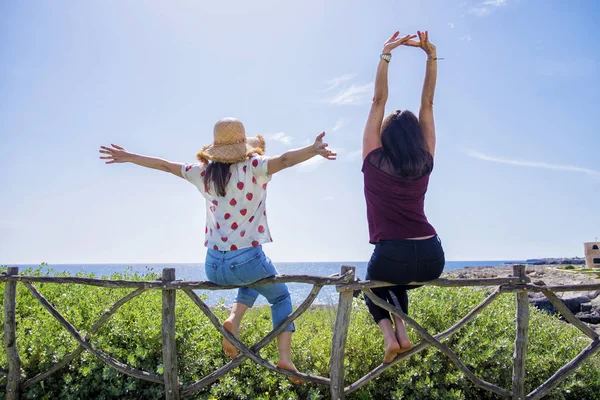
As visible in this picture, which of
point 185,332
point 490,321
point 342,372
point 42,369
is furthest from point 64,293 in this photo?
point 490,321

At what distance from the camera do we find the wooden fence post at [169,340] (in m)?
4.78

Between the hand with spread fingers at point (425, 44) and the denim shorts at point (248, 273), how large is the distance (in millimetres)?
2439

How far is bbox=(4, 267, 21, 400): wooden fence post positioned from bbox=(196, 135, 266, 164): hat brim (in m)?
2.66

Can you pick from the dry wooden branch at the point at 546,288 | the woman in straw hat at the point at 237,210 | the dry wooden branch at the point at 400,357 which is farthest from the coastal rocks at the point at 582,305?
the woman in straw hat at the point at 237,210

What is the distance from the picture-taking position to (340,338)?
175 inches

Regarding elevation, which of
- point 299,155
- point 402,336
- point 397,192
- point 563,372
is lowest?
point 563,372

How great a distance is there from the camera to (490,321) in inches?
233

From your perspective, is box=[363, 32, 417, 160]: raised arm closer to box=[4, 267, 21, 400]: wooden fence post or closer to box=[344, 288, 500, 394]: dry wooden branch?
box=[344, 288, 500, 394]: dry wooden branch

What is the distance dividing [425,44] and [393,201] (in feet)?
5.28

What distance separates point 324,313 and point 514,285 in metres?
4.31

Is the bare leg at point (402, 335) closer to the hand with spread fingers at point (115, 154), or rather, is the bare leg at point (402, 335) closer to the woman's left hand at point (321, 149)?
the woman's left hand at point (321, 149)

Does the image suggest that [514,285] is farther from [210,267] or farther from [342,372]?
[210,267]

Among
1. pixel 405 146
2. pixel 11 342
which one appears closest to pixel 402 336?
pixel 405 146

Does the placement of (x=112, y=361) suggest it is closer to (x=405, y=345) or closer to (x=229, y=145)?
(x=229, y=145)
